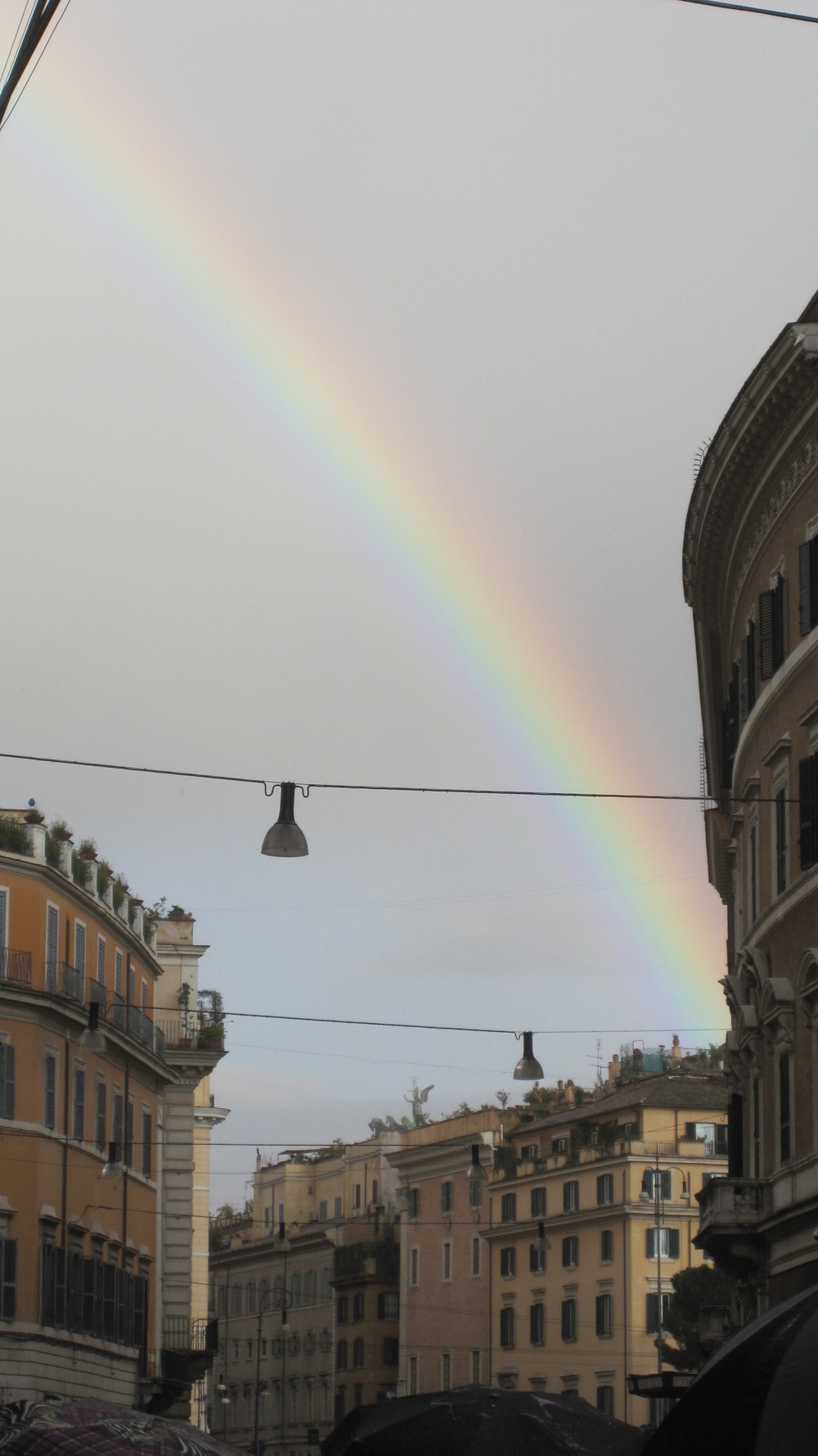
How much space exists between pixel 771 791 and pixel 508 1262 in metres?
67.0

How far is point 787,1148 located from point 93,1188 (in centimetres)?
2416

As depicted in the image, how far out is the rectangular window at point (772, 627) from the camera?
89.1 feet

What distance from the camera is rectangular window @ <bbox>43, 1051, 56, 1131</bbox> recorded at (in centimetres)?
4344

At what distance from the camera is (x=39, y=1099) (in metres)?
43.0

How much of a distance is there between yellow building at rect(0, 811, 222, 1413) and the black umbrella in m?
28.5

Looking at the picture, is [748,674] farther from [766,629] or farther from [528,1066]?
[528,1066]

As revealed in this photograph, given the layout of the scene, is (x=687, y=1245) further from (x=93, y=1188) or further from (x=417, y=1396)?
(x=417, y=1396)

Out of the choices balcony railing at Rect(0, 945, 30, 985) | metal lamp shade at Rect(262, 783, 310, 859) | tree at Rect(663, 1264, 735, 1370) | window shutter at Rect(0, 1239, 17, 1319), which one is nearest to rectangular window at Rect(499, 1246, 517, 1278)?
tree at Rect(663, 1264, 735, 1370)

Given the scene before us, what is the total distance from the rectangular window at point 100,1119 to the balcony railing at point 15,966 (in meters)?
5.99

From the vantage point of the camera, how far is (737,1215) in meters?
28.2

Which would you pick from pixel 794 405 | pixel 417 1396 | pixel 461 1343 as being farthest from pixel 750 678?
pixel 461 1343

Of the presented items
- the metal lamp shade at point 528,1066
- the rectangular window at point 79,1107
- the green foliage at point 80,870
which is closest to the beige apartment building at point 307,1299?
the rectangular window at point 79,1107

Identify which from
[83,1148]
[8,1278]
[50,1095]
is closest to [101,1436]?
[8,1278]

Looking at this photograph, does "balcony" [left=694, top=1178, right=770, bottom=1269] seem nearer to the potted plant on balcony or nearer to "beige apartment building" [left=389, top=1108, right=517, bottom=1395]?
the potted plant on balcony
